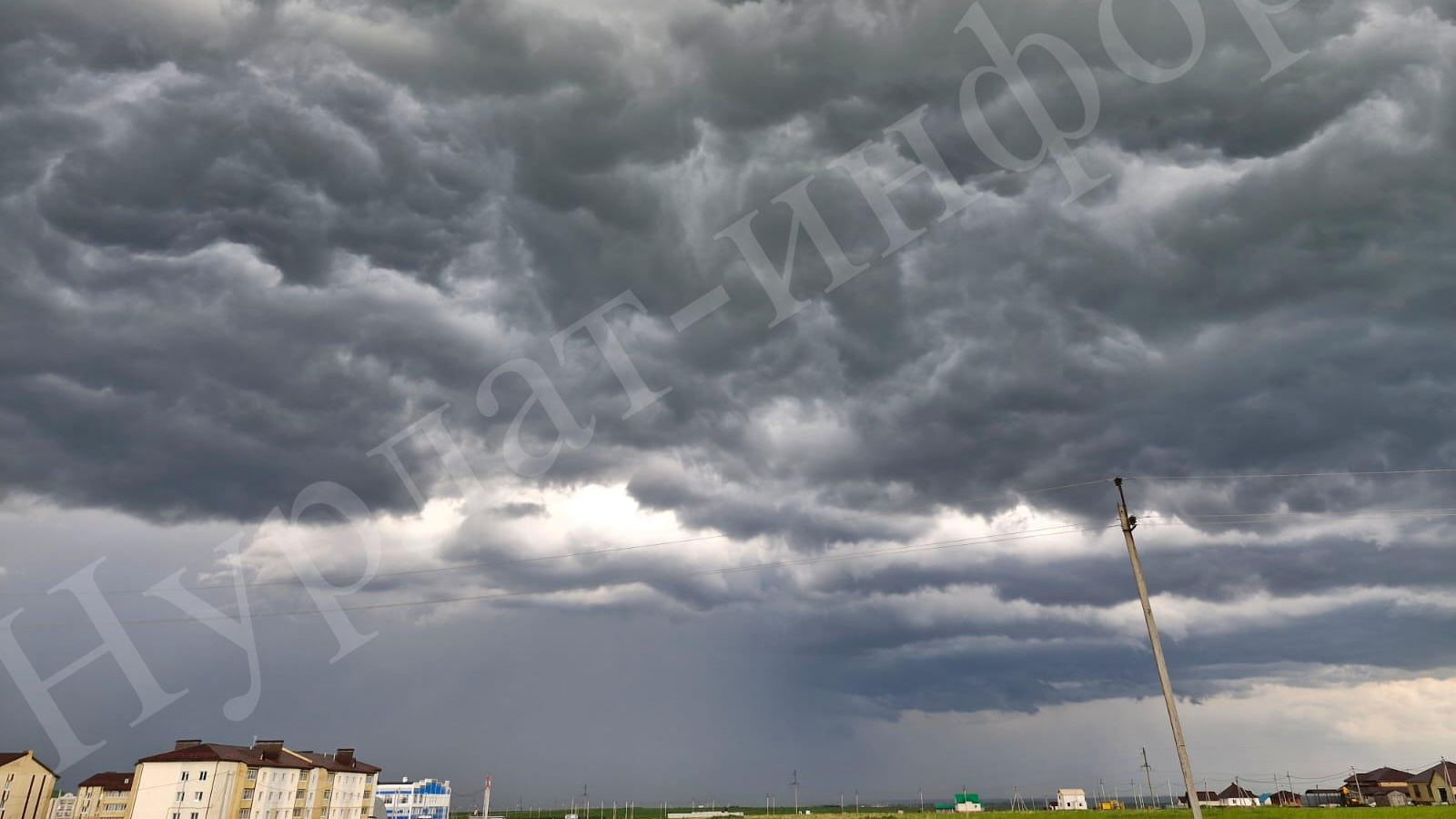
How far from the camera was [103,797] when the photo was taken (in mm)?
145625

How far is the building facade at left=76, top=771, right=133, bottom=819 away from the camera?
473 ft

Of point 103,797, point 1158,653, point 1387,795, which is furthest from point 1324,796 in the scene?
point 103,797

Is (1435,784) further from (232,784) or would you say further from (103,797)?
(103,797)

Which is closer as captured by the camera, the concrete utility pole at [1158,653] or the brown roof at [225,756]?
the concrete utility pole at [1158,653]

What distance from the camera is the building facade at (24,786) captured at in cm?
13150

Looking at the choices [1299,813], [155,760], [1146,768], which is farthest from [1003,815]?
[155,760]

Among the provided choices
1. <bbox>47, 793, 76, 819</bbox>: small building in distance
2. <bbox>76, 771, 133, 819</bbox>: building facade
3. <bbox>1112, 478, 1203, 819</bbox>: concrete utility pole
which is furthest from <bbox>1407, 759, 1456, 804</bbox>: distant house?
<bbox>47, 793, 76, 819</bbox>: small building in distance

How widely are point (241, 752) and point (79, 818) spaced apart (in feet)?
139

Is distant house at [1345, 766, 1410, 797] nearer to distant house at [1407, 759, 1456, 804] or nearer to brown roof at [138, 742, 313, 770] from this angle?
distant house at [1407, 759, 1456, 804]

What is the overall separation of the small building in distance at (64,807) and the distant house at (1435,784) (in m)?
264

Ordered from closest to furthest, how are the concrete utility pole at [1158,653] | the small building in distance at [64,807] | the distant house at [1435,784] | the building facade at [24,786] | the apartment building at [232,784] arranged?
the concrete utility pole at [1158,653] < the apartment building at [232,784] < the building facade at [24,786] < the small building in distance at [64,807] < the distant house at [1435,784]

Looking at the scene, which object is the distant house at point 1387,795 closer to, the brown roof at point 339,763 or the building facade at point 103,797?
the brown roof at point 339,763

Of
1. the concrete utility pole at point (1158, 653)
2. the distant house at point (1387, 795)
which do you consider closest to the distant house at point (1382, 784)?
A: the distant house at point (1387, 795)

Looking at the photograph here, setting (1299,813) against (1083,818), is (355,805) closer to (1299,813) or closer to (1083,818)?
(1083,818)
